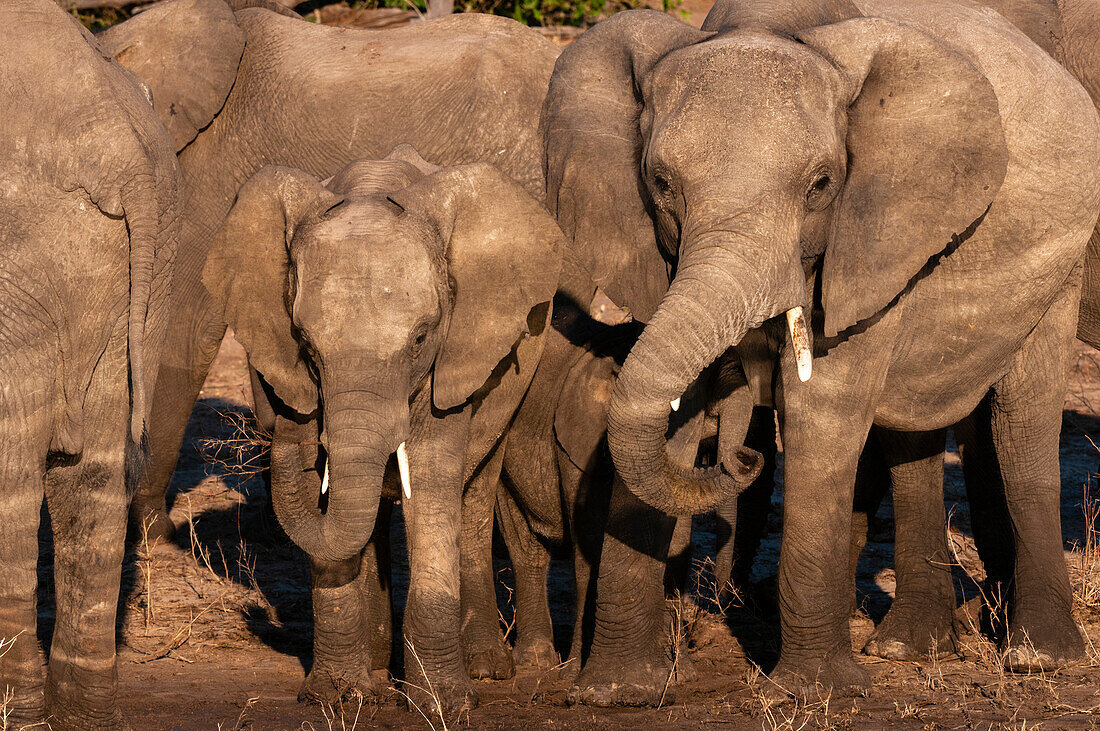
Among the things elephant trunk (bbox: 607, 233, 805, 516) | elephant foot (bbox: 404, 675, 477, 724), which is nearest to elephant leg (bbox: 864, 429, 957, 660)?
elephant foot (bbox: 404, 675, 477, 724)

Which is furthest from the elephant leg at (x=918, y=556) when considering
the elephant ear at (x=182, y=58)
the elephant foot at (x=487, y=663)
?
the elephant ear at (x=182, y=58)

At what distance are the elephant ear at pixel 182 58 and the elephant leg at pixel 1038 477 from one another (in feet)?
12.6

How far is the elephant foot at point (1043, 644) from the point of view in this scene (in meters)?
5.54

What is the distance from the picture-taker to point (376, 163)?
5.32 meters

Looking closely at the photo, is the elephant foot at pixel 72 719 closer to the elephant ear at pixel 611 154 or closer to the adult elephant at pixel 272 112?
the elephant ear at pixel 611 154

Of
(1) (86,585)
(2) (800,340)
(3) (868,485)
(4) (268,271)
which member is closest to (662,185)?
(2) (800,340)

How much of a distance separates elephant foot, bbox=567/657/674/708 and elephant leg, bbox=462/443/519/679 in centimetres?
41

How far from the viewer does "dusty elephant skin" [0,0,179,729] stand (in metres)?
4.29

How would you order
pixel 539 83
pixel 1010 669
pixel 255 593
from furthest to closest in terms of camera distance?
pixel 539 83
pixel 255 593
pixel 1010 669

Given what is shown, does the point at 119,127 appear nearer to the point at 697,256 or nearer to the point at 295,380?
the point at 295,380

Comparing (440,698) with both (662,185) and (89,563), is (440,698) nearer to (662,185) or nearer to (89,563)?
(89,563)

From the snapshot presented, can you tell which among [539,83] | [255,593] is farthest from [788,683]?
[539,83]

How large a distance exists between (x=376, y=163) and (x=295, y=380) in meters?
0.77

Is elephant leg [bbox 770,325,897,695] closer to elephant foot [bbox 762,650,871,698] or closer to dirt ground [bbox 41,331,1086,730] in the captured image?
elephant foot [bbox 762,650,871,698]
